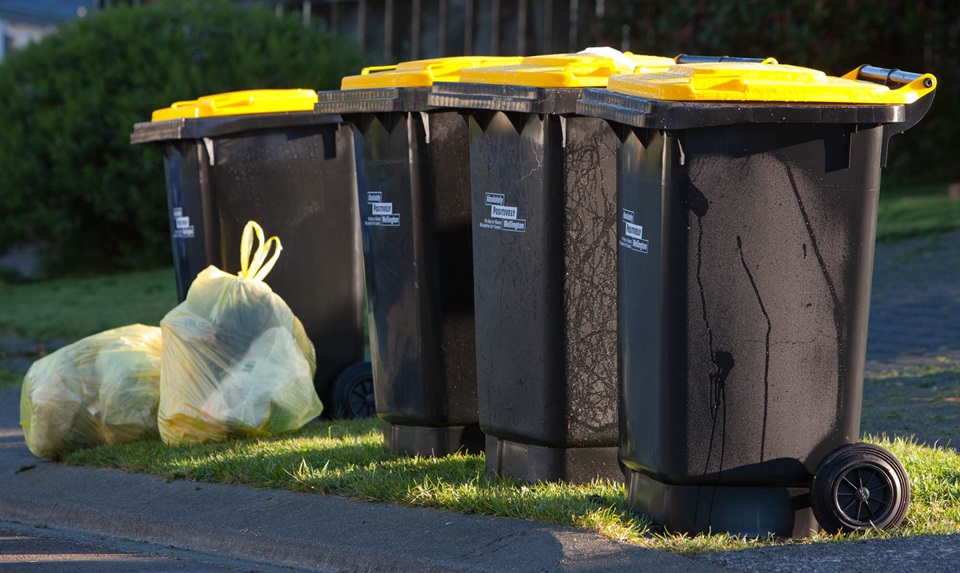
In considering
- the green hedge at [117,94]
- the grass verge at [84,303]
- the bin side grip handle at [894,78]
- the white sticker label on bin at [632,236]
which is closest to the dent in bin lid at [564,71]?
the white sticker label on bin at [632,236]

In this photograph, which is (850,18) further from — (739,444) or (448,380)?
(739,444)

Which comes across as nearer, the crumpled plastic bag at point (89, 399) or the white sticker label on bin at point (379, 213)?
the white sticker label on bin at point (379, 213)

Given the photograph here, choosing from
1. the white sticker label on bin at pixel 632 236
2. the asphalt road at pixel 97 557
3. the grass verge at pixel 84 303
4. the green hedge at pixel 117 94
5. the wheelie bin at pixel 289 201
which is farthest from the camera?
the green hedge at pixel 117 94

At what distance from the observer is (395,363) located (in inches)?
215

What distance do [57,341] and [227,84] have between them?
501cm

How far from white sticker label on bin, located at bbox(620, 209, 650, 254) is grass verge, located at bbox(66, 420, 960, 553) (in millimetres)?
885

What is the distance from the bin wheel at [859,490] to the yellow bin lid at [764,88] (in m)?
1.09

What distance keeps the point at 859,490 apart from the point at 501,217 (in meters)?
1.61

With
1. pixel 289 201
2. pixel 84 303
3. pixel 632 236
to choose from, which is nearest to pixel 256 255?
pixel 289 201

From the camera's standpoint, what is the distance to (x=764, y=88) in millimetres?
3949

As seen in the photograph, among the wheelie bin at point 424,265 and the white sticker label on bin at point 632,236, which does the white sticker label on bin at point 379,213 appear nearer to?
the wheelie bin at point 424,265

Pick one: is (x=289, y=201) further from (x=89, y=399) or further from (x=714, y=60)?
(x=714, y=60)

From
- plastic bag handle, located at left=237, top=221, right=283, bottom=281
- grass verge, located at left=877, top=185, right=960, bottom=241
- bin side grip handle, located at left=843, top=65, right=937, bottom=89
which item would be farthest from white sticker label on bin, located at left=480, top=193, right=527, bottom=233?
grass verge, located at left=877, top=185, right=960, bottom=241

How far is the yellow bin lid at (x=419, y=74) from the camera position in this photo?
5398mm
